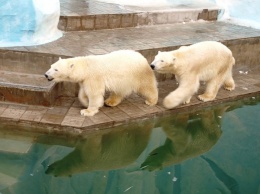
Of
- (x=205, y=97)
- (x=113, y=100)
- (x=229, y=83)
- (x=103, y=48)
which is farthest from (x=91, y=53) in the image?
(x=229, y=83)

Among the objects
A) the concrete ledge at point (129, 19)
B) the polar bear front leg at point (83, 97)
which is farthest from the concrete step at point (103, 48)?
the polar bear front leg at point (83, 97)

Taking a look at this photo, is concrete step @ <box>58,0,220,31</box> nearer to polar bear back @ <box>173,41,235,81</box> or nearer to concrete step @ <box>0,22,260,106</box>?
concrete step @ <box>0,22,260,106</box>

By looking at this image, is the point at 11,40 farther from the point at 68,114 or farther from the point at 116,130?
the point at 116,130

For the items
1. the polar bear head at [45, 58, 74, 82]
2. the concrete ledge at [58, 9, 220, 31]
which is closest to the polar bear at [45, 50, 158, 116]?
the polar bear head at [45, 58, 74, 82]

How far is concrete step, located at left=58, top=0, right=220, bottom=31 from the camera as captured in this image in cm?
706

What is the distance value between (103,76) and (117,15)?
2753 millimetres

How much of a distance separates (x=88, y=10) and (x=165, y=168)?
162 inches

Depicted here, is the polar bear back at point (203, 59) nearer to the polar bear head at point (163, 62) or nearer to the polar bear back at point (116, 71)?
the polar bear head at point (163, 62)

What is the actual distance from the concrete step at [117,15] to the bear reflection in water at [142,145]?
2666mm

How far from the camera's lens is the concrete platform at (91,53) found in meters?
5.02

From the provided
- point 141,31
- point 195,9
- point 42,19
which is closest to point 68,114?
point 42,19

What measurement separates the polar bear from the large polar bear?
255 mm

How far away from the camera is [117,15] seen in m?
7.41

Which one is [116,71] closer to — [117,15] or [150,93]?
[150,93]
